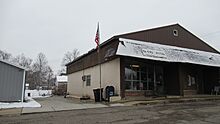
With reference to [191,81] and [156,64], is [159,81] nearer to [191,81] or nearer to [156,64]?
[156,64]

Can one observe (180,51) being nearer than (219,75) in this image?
Yes

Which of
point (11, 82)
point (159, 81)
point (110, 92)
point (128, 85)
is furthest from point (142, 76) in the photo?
point (11, 82)

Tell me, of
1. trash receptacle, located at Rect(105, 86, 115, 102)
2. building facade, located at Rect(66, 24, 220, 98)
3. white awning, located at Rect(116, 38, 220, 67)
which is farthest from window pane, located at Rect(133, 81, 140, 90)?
white awning, located at Rect(116, 38, 220, 67)

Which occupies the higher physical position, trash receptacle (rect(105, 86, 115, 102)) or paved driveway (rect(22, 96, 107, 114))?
trash receptacle (rect(105, 86, 115, 102))

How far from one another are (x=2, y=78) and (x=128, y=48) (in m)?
9.72

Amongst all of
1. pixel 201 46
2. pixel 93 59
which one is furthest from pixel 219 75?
pixel 93 59

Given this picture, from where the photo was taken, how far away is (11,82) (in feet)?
58.7

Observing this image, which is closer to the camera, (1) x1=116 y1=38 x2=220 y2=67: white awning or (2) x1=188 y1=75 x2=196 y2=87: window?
(1) x1=116 y1=38 x2=220 y2=67: white awning

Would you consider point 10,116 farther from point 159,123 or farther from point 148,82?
point 148,82

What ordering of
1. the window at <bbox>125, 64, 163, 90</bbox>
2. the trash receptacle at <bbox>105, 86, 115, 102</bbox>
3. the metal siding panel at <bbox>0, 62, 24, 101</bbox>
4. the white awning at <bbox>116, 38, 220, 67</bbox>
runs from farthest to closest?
the window at <bbox>125, 64, 163, 90</bbox>
the metal siding panel at <bbox>0, 62, 24, 101</bbox>
the trash receptacle at <bbox>105, 86, 115, 102</bbox>
the white awning at <bbox>116, 38, 220, 67</bbox>

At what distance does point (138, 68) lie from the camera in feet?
65.4

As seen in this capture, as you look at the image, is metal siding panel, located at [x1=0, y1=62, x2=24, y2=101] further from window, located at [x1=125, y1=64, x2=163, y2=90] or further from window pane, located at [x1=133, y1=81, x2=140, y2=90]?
window pane, located at [x1=133, y1=81, x2=140, y2=90]

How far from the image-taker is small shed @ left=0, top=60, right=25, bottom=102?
17570 mm

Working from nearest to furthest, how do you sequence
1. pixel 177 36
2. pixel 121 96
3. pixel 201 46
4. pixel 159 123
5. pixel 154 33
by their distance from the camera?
1. pixel 159 123
2. pixel 121 96
3. pixel 154 33
4. pixel 177 36
5. pixel 201 46
